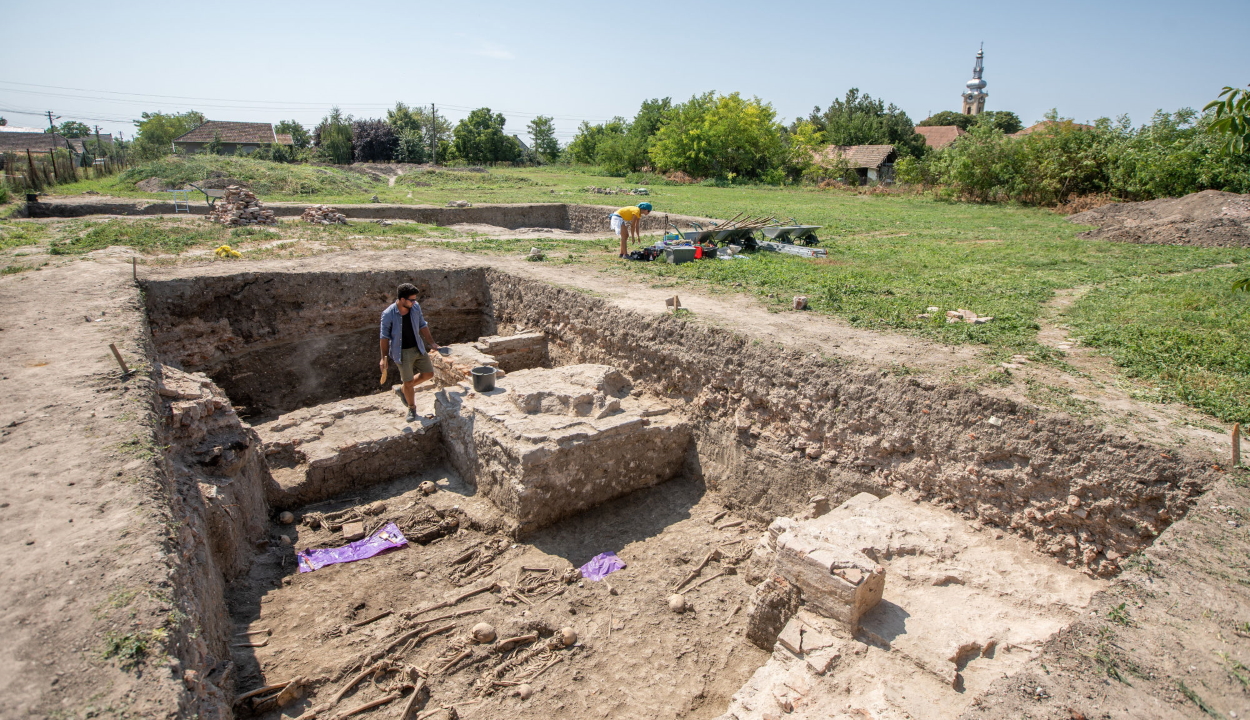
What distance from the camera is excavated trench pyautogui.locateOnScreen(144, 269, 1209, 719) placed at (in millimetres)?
4062

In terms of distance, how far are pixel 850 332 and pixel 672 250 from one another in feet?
16.2

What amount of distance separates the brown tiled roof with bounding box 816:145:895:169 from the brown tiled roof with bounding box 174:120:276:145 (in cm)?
3741

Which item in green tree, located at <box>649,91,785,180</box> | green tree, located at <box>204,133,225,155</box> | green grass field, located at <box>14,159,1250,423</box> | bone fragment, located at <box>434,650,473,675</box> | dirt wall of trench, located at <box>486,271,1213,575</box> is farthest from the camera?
green tree, located at <box>204,133,225,155</box>

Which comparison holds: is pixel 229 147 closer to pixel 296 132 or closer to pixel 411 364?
pixel 296 132

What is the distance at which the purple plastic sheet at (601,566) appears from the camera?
562 centimetres

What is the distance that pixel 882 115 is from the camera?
46.8m

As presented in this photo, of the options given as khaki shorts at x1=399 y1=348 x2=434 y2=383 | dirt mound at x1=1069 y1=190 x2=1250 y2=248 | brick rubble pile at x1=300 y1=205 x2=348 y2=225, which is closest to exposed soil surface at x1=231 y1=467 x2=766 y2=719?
khaki shorts at x1=399 y1=348 x2=434 y2=383

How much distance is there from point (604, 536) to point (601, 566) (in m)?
0.52

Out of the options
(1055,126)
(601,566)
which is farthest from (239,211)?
(1055,126)

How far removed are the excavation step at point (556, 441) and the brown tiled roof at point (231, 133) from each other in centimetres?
4554

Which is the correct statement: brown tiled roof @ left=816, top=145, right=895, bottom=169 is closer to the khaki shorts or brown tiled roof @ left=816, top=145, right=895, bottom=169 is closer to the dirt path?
the khaki shorts

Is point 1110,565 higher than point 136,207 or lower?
lower

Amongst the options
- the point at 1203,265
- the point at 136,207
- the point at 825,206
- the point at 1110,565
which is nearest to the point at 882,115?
the point at 825,206

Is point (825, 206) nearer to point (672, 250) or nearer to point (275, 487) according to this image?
point (672, 250)
